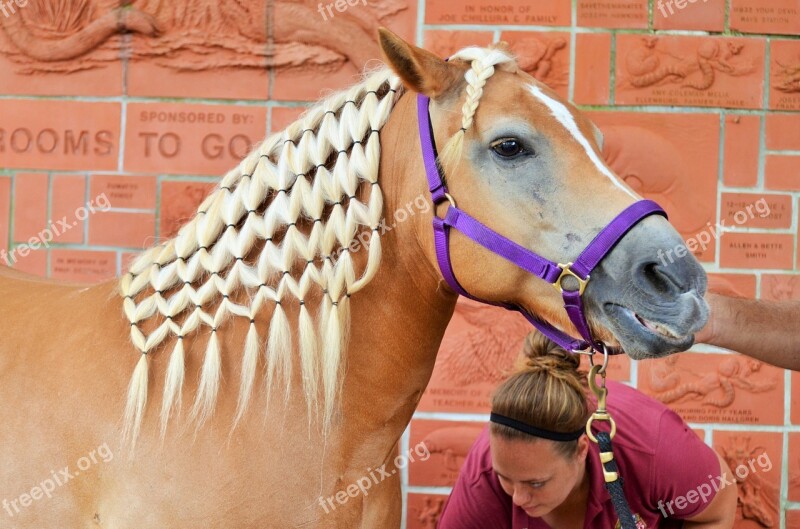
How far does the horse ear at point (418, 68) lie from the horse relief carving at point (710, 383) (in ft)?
5.61

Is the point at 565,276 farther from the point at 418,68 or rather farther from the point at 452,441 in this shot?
the point at 452,441

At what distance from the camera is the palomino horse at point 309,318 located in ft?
4.60

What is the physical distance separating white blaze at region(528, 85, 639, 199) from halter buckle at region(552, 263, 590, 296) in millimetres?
175

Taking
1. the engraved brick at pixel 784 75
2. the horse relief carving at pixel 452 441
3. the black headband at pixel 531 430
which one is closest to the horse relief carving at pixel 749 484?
the horse relief carving at pixel 452 441

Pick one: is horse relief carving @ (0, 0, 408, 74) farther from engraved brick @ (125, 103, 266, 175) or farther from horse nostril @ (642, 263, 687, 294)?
horse nostril @ (642, 263, 687, 294)

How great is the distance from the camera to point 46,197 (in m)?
2.86

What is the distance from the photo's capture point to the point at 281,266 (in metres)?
1.46

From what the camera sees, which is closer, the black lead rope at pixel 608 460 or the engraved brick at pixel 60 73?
the black lead rope at pixel 608 460

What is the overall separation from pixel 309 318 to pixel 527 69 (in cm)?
169

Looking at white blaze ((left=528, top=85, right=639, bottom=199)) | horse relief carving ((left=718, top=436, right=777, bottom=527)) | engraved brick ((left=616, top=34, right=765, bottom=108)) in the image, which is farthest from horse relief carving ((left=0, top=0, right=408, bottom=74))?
horse relief carving ((left=718, top=436, right=777, bottom=527))

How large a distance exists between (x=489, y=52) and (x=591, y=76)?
55.6 inches

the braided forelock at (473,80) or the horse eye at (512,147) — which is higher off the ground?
the braided forelock at (473,80)

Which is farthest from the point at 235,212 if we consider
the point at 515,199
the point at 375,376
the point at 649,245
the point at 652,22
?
the point at 652,22

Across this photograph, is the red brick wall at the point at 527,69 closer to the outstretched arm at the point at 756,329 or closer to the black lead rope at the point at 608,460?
the outstretched arm at the point at 756,329
